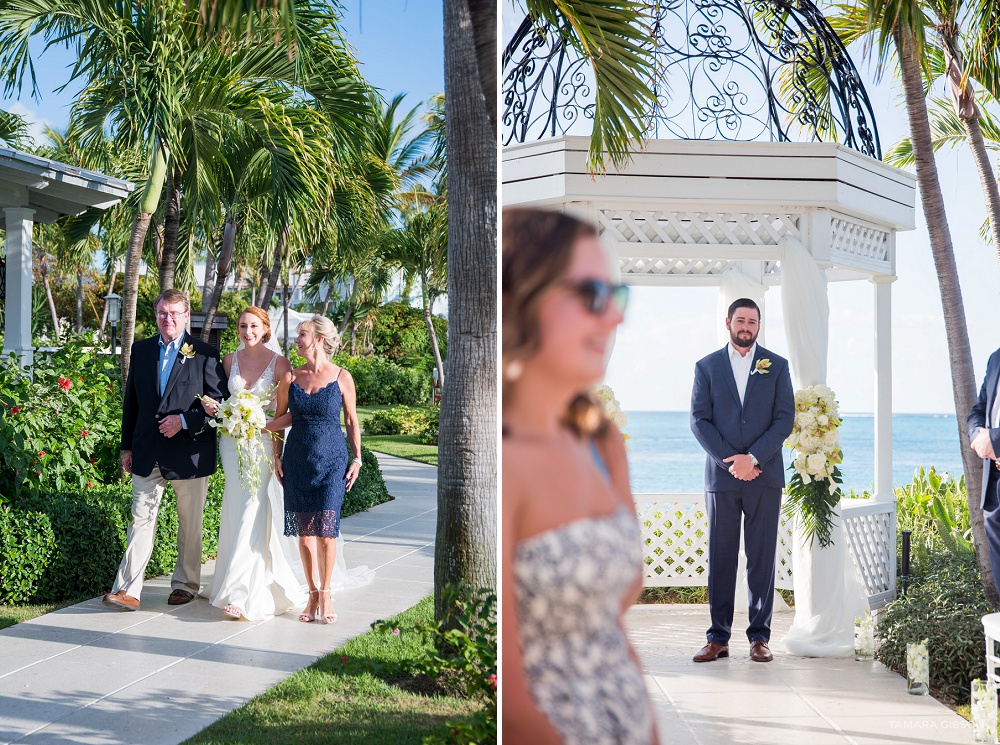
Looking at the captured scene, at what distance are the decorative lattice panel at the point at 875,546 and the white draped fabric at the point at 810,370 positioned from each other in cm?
15

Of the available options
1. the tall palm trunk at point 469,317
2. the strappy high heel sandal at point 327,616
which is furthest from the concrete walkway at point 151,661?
the tall palm trunk at point 469,317

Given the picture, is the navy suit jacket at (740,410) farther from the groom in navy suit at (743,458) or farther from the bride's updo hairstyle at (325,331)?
the bride's updo hairstyle at (325,331)

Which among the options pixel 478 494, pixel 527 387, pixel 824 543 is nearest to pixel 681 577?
pixel 824 543

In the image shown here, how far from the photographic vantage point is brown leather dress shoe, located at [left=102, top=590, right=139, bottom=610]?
13.8 feet

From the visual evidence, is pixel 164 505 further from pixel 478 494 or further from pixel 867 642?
pixel 867 642

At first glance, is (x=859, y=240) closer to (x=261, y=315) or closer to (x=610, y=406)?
(x=610, y=406)

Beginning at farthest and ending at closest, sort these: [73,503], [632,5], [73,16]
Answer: [73,16] → [73,503] → [632,5]

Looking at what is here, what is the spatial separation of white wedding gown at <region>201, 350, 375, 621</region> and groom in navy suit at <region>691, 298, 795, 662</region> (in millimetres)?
2032

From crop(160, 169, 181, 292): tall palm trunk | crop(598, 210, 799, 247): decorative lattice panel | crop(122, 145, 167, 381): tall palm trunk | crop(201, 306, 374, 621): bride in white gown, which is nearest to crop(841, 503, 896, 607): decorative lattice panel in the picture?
crop(598, 210, 799, 247): decorative lattice panel

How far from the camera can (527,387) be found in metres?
1.42

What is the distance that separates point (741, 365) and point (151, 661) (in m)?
2.81

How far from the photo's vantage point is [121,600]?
4.21 m

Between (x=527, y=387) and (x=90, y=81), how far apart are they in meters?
5.71

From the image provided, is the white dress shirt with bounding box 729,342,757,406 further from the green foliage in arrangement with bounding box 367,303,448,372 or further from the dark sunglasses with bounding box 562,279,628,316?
the green foliage in arrangement with bounding box 367,303,448,372
